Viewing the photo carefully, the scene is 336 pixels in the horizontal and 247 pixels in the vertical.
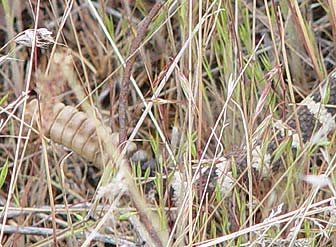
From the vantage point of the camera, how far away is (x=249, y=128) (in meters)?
1.44

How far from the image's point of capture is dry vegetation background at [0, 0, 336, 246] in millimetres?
1346

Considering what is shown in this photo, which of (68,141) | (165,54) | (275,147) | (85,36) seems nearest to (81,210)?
(68,141)

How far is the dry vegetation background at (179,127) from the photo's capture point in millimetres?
1346

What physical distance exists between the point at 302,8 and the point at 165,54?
0.44 m

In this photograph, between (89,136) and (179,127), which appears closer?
(89,136)

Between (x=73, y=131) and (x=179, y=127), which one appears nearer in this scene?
(x=73, y=131)

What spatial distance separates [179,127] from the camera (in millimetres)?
1854

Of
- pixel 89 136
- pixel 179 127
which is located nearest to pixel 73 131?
pixel 89 136

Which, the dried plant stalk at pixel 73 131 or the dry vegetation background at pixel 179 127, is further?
the dried plant stalk at pixel 73 131

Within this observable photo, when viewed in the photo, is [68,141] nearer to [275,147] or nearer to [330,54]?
[275,147]

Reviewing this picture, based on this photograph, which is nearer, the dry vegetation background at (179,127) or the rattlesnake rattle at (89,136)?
the dry vegetation background at (179,127)

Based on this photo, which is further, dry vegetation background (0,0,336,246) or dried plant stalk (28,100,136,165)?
dried plant stalk (28,100,136,165)

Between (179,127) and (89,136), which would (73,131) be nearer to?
(89,136)

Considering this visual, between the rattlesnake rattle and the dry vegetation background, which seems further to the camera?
the rattlesnake rattle
